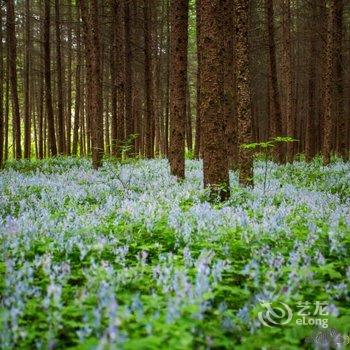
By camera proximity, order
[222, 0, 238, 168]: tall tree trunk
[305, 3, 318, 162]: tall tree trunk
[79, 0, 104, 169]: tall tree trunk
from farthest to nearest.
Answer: [305, 3, 318, 162]: tall tree trunk
[222, 0, 238, 168]: tall tree trunk
[79, 0, 104, 169]: tall tree trunk

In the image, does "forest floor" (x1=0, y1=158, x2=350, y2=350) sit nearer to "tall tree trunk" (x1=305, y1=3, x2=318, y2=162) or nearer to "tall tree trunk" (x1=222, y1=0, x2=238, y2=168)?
"tall tree trunk" (x1=222, y1=0, x2=238, y2=168)

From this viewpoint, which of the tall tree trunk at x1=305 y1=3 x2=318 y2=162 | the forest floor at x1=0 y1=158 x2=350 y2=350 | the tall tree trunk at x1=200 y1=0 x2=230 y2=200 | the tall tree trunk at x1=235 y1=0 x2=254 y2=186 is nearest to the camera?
the forest floor at x1=0 y1=158 x2=350 y2=350

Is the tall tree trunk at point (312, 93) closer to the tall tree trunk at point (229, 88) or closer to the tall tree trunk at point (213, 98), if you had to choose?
the tall tree trunk at point (229, 88)

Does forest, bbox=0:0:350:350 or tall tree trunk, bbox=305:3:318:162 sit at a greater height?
tall tree trunk, bbox=305:3:318:162

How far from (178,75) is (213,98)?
160 inches

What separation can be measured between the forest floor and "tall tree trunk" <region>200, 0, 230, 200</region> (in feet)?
1.54

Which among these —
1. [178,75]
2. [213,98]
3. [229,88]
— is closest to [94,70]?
[178,75]

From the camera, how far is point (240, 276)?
4809 millimetres

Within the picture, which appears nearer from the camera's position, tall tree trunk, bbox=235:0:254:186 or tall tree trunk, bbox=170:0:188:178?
tall tree trunk, bbox=235:0:254:186

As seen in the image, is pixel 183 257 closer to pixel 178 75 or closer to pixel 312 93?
pixel 178 75

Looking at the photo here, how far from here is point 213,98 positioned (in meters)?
8.73

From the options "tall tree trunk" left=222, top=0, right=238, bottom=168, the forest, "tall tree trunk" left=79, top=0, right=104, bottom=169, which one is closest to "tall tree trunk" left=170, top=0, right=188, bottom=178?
the forest

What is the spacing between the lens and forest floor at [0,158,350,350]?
3.11m

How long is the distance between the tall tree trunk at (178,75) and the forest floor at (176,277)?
3578 mm
